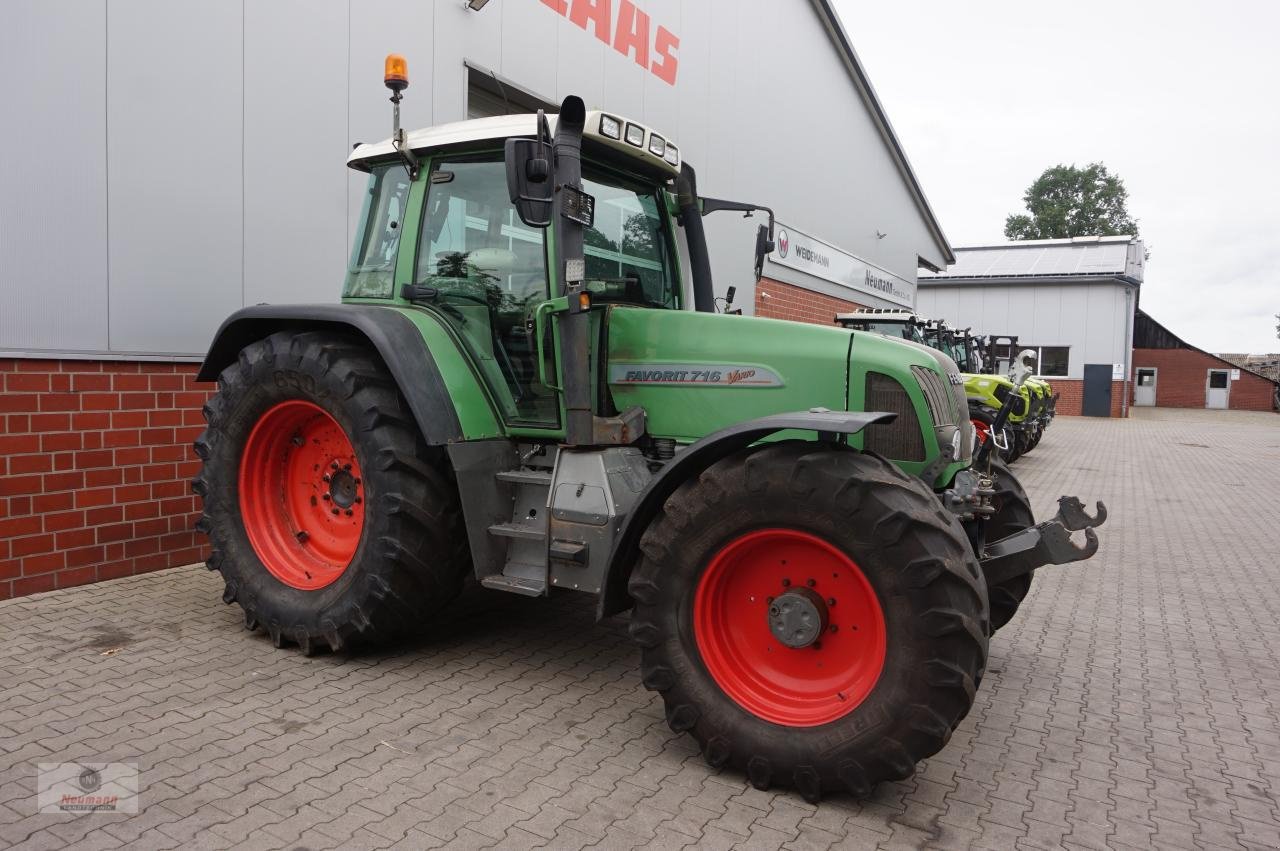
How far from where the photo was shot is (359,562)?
3994 millimetres

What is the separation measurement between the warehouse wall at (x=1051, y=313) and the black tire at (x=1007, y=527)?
2705cm

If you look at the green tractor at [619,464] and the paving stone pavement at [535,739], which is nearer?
the paving stone pavement at [535,739]

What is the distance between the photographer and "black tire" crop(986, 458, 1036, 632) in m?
4.21

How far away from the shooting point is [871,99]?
60.0 ft

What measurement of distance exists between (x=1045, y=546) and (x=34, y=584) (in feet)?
17.2

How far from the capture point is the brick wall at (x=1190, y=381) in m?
36.2

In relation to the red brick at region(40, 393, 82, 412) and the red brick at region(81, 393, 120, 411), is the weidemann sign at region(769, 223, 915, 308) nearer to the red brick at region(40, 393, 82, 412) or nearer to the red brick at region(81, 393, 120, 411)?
the red brick at region(81, 393, 120, 411)

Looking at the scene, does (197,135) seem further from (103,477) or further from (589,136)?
(589,136)

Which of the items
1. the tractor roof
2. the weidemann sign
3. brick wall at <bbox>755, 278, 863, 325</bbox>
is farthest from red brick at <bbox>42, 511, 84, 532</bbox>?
brick wall at <bbox>755, 278, 863, 325</bbox>

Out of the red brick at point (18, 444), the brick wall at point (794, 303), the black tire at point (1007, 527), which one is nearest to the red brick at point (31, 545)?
the red brick at point (18, 444)

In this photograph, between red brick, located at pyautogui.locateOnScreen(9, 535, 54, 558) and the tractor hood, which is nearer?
the tractor hood

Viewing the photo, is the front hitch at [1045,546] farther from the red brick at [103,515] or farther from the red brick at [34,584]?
the red brick at [34,584]

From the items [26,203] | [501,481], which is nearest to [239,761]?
[501,481]

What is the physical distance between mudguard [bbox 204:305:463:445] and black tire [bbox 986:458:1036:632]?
2622mm
